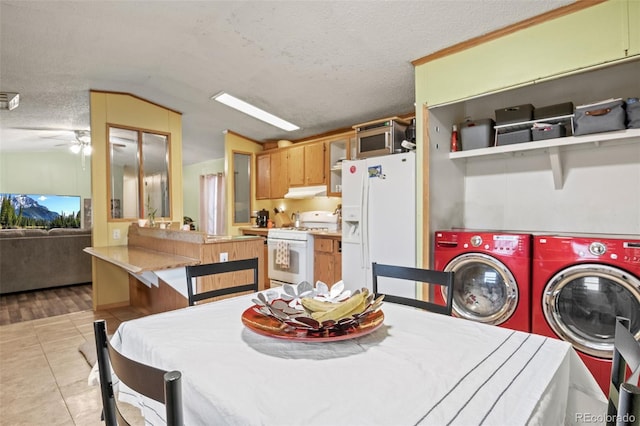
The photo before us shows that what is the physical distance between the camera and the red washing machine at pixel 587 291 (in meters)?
1.89

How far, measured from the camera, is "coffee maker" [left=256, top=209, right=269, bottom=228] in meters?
5.62

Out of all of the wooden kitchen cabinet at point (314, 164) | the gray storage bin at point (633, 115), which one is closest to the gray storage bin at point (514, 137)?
the gray storage bin at point (633, 115)

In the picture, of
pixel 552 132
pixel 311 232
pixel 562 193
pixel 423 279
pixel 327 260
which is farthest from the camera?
pixel 311 232

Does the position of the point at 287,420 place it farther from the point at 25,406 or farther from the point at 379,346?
the point at 25,406

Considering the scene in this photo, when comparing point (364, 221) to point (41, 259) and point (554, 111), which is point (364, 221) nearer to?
point (554, 111)

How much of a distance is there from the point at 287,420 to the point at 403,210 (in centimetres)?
250

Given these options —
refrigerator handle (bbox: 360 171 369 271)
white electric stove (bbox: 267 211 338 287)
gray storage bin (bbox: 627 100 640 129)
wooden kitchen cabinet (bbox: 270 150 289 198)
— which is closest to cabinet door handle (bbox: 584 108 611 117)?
gray storage bin (bbox: 627 100 640 129)

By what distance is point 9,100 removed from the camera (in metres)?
3.94

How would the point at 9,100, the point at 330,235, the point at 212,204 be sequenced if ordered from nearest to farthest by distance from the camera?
the point at 9,100
the point at 330,235
the point at 212,204

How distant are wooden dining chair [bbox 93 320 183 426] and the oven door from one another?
137 inches

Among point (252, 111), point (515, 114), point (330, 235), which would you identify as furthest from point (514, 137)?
point (252, 111)

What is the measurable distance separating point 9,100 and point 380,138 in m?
4.31

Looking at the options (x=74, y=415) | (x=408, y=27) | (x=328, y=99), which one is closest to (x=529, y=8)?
(x=408, y=27)

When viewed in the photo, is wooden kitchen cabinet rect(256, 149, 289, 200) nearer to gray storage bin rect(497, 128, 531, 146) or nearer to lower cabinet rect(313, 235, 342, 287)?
lower cabinet rect(313, 235, 342, 287)
